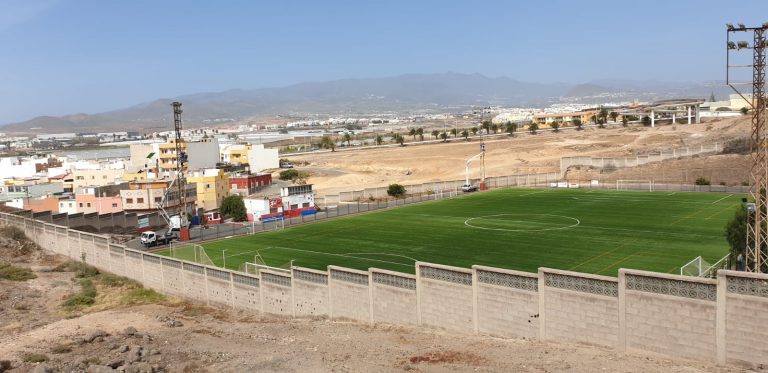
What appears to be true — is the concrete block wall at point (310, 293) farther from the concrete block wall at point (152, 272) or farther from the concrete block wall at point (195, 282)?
the concrete block wall at point (152, 272)

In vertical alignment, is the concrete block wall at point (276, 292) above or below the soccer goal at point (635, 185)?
above

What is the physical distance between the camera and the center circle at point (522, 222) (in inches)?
1917

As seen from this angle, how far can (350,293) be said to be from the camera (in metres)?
25.3

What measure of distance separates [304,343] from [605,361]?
965 cm

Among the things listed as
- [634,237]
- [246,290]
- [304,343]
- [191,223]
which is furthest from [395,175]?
[304,343]

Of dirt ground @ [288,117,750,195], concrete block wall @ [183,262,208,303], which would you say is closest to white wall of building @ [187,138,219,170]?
dirt ground @ [288,117,750,195]

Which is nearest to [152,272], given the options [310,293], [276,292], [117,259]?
[117,259]

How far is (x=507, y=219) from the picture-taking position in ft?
174

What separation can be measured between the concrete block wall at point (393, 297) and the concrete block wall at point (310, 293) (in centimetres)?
241

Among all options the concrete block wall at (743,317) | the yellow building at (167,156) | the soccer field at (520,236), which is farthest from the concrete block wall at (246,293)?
the yellow building at (167,156)

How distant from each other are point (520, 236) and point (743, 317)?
92.7 feet

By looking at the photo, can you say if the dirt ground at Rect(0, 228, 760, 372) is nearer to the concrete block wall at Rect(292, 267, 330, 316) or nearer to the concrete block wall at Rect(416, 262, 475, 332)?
the concrete block wall at Rect(416, 262, 475, 332)

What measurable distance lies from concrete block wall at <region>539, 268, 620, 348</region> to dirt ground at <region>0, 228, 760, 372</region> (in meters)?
0.40

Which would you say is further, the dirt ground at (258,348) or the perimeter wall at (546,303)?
the dirt ground at (258,348)
